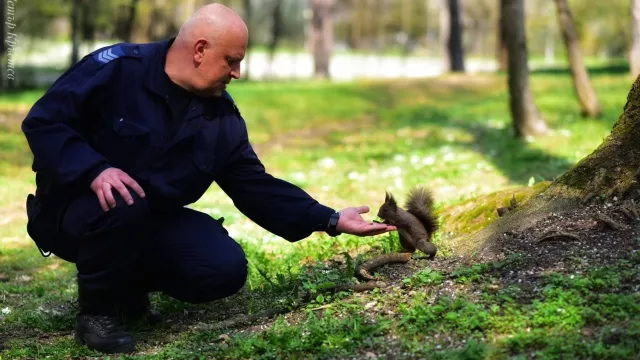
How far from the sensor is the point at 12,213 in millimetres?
8500

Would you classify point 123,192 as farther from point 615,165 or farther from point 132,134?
point 615,165

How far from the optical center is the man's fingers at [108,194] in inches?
145

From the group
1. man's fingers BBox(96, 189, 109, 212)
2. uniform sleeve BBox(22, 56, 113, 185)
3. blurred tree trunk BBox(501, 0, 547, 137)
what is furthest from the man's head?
blurred tree trunk BBox(501, 0, 547, 137)

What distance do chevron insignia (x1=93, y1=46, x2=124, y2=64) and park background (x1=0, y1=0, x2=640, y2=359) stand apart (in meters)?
1.40

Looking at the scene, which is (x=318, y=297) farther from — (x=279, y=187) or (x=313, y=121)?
(x=313, y=121)

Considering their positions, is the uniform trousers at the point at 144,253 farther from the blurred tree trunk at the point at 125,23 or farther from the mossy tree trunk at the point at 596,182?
the blurred tree trunk at the point at 125,23

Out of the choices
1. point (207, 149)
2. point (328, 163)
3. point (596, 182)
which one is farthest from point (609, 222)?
point (328, 163)

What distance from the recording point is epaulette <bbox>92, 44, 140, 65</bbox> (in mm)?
4043

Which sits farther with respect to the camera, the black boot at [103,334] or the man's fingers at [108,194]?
the black boot at [103,334]

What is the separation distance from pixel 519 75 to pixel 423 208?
26.2 feet

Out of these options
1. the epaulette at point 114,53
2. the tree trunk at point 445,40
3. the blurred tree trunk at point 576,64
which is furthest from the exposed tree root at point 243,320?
the tree trunk at point 445,40

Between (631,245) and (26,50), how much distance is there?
18.9m

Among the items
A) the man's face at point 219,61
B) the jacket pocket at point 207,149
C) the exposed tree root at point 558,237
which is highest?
the man's face at point 219,61

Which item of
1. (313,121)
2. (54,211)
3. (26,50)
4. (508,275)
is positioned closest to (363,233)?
(508,275)
